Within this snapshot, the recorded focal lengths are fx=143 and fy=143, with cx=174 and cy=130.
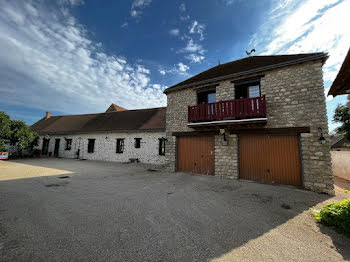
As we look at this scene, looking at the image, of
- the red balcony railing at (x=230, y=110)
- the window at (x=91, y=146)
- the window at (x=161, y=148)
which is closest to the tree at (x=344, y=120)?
the red balcony railing at (x=230, y=110)

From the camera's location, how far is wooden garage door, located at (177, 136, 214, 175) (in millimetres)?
7732

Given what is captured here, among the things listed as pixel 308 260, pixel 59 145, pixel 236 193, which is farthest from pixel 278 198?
pixel 59 145

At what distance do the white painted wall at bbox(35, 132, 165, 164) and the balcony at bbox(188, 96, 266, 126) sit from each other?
→ 4903 mm

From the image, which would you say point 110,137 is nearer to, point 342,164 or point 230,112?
point 230,112

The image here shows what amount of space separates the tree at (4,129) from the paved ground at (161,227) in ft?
38.2

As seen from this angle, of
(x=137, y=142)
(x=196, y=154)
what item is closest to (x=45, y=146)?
(x=137, y=142)

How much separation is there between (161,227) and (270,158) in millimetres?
5712

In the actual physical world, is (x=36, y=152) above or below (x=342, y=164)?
below

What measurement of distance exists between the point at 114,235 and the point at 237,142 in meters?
6.21

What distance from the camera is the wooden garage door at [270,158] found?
232 inches

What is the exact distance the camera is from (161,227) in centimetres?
285

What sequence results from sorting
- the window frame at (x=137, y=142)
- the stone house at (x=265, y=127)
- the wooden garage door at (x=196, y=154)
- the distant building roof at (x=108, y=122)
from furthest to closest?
the distant building roof at (x=108, y=122)
the window frame at (x=137, y=142)
the wooden garage door at (x=196, y=154)
the stone house at (x=265, y=127)

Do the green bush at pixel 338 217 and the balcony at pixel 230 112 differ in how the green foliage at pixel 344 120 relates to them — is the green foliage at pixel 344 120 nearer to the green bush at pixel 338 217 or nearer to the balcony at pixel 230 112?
the balcony at pixel 230 112

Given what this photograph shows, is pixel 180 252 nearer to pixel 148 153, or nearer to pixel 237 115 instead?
pixel 237 115
